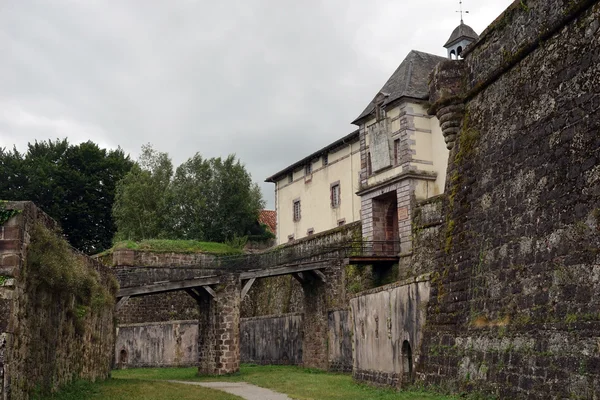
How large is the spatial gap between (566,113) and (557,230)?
151cm

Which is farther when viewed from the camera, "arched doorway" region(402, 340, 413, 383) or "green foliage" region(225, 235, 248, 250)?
"green foliage" region(225, 235, 248, 250)

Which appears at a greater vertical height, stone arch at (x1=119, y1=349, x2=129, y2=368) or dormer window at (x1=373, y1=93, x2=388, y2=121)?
dormer window at (x1=373, y1=93, x2=388, y2=121)

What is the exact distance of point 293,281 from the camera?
106 feet

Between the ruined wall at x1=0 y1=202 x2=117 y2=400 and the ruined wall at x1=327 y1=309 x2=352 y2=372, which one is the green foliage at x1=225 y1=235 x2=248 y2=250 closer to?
the ruined wall at x1=327 y1=309 x2=352 y2=372

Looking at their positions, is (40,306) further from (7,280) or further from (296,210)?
(296,210)

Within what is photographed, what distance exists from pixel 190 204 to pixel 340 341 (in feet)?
78.8

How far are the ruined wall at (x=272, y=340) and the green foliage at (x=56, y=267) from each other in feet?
40.2

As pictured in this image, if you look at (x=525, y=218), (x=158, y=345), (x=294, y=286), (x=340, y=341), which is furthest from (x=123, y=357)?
(x=525, y=218)

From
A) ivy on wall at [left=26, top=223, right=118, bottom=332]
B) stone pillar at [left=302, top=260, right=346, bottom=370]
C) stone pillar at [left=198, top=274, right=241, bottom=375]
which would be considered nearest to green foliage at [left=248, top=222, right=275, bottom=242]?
stone pillar at [left=302, top=260, right=346, bottom=370]

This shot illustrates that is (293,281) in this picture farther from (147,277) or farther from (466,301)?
(466,301)

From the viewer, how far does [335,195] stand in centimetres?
3572

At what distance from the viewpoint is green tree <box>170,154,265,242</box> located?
42.5 metres

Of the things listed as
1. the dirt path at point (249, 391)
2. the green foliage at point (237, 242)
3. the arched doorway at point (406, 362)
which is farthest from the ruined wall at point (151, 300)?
the arched doorway at point (406, 362)

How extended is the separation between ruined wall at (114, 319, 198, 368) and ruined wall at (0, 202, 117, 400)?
12.8 metres
